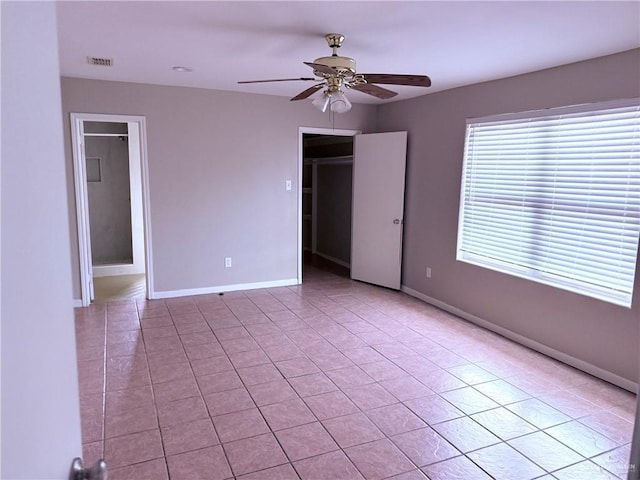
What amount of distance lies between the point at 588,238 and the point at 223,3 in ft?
9.91

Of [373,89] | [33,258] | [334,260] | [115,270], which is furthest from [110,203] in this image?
[33,258]

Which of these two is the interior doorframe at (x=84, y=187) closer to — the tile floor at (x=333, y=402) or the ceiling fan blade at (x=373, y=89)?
the tile floor at (x=333, y=402)

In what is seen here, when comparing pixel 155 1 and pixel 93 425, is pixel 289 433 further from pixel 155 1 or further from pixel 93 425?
pixel 155 1

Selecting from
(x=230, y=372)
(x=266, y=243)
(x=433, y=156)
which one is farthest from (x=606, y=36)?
(x=266, y=243)

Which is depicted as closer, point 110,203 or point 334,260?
point 110,203

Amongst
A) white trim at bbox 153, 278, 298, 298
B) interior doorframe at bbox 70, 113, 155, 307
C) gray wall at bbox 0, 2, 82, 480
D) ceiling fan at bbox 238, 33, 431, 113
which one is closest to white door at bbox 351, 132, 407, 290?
white trim at bbox 153, 278, 298, 298

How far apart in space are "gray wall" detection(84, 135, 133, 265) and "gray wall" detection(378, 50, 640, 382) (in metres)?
3.96

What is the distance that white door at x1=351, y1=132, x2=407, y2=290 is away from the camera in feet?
17.5

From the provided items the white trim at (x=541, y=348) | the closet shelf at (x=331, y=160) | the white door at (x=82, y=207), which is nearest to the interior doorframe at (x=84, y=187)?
the white door at (x=82, y=207)

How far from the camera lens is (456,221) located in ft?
15.1

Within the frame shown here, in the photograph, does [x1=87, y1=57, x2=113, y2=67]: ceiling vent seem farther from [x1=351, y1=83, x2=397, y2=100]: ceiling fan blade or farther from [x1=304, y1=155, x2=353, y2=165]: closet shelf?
[x1=304, y1=155, x2=353, y2=165]: closet shelf

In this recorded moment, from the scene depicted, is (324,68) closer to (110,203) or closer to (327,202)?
(327,202)

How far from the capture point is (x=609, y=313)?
3.17 m

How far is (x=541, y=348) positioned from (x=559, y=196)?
1286mm
